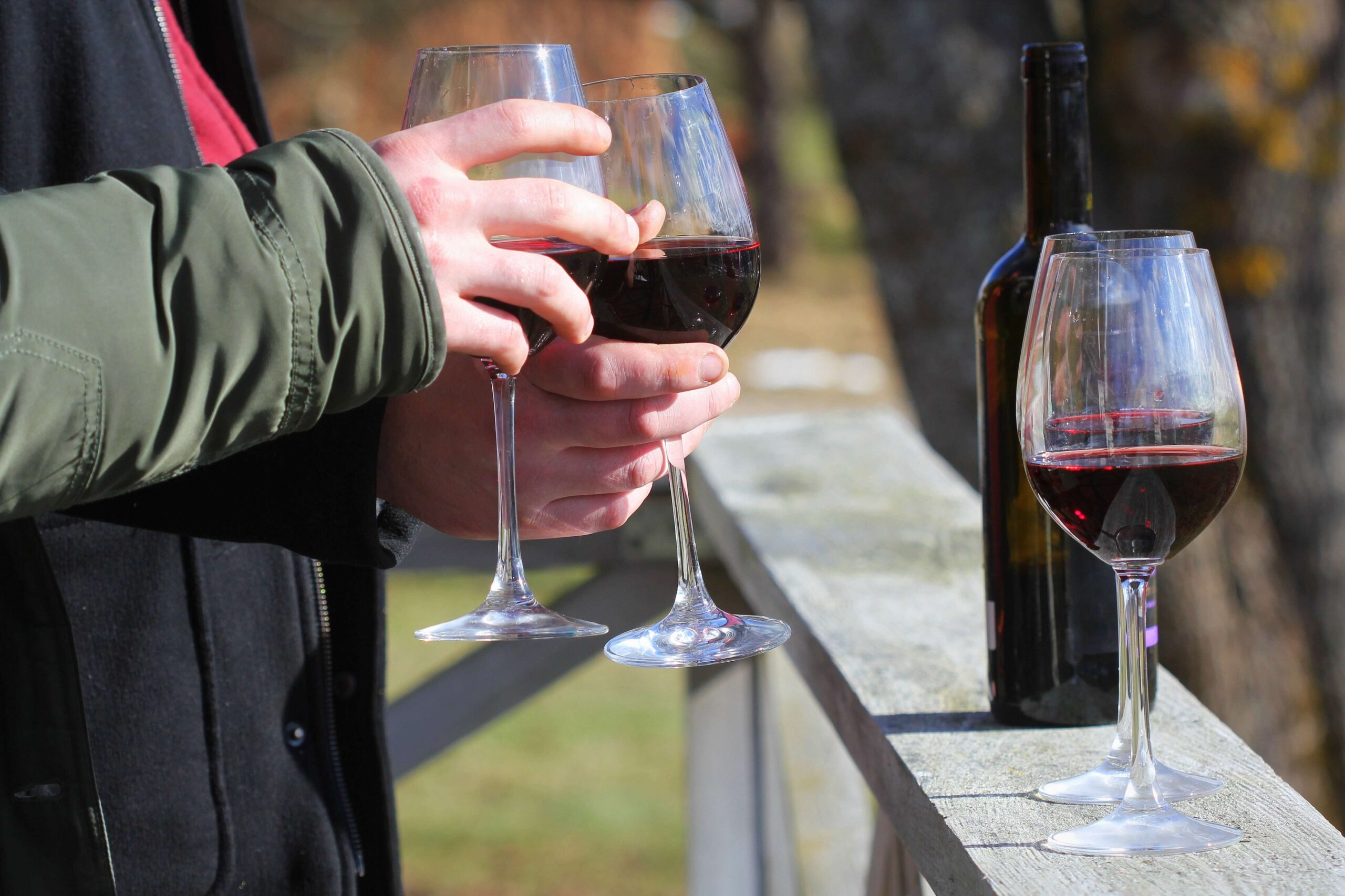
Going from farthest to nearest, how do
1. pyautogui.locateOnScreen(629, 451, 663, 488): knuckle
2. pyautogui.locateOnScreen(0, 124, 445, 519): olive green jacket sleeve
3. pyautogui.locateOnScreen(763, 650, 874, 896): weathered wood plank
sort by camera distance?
pyautogui.locateOnScreen(763, 650, 874, 896): weathered wood plank
pyautogui.locateOnScreen(629, 451, 663, 488): knuckle
pyautogui.locateOnScreen(0, 124, 445, 519): olive green jacket sleeve

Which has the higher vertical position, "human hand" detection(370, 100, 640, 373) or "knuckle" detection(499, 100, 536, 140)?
"knuckle" detection(499, 100, 536, 140)

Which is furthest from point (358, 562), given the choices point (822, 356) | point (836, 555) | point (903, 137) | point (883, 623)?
point (822, 356)

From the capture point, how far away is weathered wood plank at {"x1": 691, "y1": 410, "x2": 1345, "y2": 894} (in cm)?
85

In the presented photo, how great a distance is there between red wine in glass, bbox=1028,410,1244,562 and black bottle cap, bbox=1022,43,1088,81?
0.34 meters

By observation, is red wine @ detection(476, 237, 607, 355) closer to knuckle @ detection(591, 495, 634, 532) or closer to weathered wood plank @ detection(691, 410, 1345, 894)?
knuckle @ detection(591, 495, 634, 532)

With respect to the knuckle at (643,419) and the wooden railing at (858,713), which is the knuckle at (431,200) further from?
the wooden railing at (858,713)

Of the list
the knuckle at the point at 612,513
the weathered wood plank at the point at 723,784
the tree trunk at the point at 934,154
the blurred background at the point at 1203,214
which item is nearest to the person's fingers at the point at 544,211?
the knuckle at the point at 612,513

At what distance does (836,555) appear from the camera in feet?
5.43

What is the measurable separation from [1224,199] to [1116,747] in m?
2.08

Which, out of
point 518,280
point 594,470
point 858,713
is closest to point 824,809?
point 858,713

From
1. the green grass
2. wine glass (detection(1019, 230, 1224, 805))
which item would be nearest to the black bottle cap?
wine glass (detection(1019, 230, 1224, 805))

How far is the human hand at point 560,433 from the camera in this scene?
1035 millimetres

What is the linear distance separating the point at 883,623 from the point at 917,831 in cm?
40

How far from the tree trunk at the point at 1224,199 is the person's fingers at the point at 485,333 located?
7.19 feet
